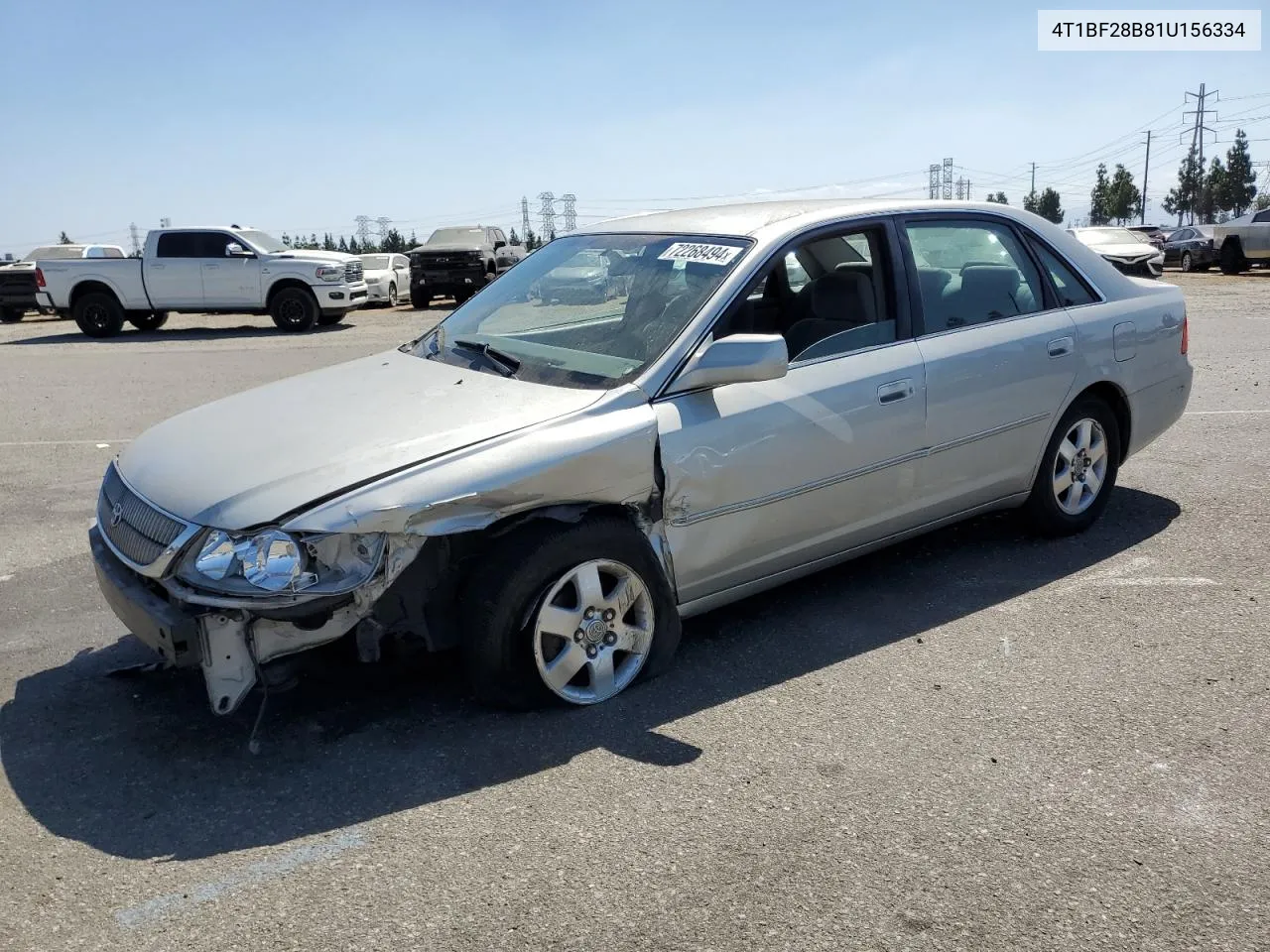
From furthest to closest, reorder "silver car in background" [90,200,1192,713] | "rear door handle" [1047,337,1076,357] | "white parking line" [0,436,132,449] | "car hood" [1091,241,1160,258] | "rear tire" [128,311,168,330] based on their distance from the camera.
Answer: "car hood" [1091,241,1160,258]
"rear tire" [128,311,168,330]
"white parking line" [0,436,132,449]
"rear door handle" [1047,337,1076,357]
"silver car in background" [90,200,1192,713]

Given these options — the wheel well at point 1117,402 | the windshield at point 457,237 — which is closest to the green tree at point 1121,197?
the windshield at point 457,237

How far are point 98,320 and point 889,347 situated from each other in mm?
19647

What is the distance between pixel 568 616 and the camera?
365 centimetres

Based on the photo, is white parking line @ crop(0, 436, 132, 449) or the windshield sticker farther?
white parking line @ crop(0, 436, 132, 449)

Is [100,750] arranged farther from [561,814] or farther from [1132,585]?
[1132,585]

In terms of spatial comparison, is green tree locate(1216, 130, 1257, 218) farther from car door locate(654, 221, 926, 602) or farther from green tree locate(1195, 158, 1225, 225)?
car door locate(654, 221, 926, 602)

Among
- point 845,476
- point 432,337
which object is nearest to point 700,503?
point 845,476

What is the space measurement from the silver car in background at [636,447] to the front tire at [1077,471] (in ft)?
0.05

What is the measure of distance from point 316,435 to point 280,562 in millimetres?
601

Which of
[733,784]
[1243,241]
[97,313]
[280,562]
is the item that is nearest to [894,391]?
[733,784]

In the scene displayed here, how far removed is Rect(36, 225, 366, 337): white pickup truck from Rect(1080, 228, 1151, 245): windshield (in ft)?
51.7

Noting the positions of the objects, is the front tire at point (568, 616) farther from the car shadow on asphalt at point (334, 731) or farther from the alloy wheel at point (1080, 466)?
the alloy wheel at point (1080, 466)

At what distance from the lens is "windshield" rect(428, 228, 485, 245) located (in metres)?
26.1

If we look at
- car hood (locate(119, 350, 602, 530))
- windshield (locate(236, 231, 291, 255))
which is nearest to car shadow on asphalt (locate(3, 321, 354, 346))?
windshield (locate(236, 231, 291, 255))
